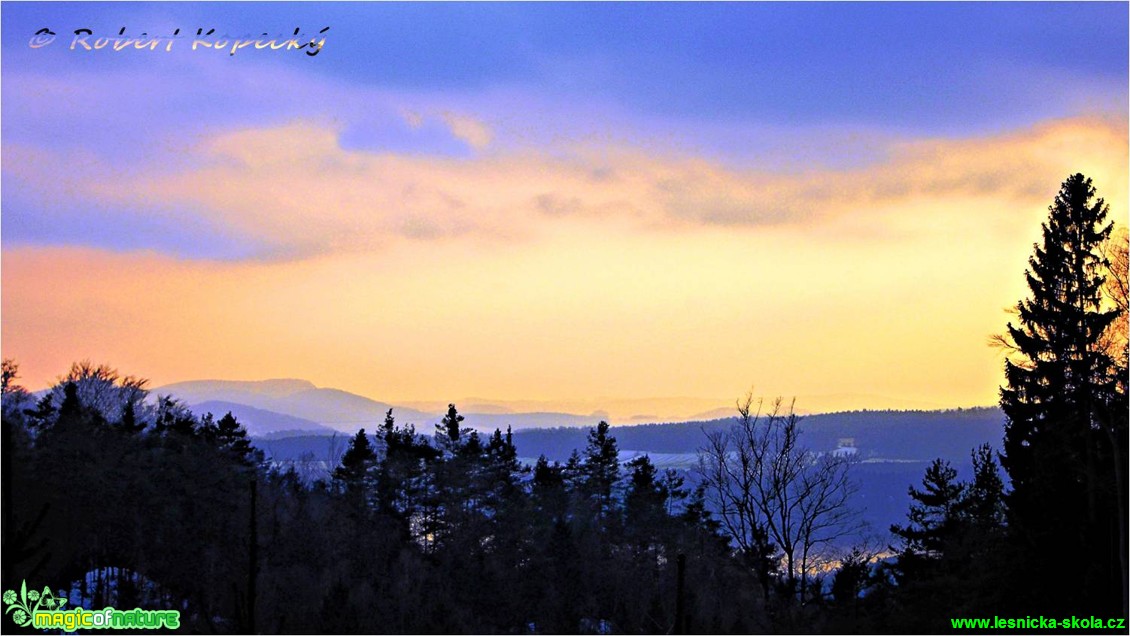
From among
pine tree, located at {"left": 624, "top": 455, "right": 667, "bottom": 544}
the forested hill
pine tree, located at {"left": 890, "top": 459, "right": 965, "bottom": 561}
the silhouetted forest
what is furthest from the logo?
the forested hill

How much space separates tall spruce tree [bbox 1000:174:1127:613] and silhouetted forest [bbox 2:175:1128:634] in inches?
3.2

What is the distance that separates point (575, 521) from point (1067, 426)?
41.4m

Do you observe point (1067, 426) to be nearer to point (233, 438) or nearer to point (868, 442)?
point (233, 438)

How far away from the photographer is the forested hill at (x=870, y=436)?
537ft

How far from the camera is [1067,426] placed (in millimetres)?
33750

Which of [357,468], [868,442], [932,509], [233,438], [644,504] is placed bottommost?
[932,509]

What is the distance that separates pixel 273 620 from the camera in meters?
48.1

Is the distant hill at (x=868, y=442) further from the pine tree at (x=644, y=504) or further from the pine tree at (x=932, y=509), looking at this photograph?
the pine tree at (x=932, y=509)

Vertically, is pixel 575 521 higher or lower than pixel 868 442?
lower

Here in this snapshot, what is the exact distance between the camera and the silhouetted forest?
31.5 meters

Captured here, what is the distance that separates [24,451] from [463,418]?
4621 centimetres

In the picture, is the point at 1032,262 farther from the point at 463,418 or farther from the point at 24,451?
the point at 463,418

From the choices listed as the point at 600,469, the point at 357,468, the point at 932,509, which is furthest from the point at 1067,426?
the point at 357,468

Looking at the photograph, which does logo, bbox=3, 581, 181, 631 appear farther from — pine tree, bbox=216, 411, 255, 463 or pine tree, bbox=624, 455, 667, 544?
pine tree, bbox=624, 455, 667, 544
